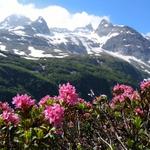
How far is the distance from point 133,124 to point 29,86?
188 metres

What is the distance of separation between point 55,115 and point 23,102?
0.74 metres

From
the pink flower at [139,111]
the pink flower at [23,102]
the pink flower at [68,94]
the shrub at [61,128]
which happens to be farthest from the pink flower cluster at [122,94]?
the pink flower at [23,102]

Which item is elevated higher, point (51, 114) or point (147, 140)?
point (51, 114)

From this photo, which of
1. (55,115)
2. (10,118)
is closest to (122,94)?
(10,118)

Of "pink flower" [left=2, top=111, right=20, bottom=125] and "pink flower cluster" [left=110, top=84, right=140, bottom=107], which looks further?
"pink flower cluster" [left=110, top=84, right=140, bottom=107]

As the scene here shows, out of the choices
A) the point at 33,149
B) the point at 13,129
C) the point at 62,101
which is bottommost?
the point at 33,149

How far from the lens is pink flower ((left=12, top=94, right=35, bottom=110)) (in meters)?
7.24

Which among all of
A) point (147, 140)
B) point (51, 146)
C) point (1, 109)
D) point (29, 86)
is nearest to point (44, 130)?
point (51, 146)

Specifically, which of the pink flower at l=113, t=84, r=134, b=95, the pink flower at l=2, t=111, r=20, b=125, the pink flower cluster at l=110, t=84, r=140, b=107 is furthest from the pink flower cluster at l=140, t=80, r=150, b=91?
the pink flower at l=2, t=111, r=20, b=125

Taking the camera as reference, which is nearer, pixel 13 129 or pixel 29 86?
pixel 13 129

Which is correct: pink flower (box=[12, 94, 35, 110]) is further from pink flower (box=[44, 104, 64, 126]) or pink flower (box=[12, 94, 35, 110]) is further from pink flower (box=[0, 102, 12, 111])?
pink flower (box=[0, 102, 12, 111])

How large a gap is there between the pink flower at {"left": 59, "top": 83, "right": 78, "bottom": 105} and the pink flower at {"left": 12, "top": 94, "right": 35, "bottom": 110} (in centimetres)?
50

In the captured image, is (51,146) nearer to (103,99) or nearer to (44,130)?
(44,130)

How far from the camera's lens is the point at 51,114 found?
6770 millimetres
